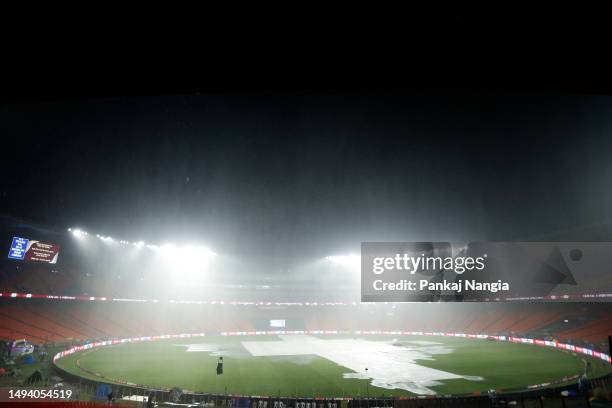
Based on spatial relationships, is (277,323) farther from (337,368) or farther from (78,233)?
(337,368)

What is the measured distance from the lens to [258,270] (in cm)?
8494

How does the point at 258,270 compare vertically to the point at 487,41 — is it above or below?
above

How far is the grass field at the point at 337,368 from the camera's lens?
77.8 ft

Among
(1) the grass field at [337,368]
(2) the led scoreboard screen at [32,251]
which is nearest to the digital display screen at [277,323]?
(1) the grass field at [337,368]

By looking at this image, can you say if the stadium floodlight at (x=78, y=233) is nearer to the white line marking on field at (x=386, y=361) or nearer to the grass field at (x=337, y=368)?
the grass field at (x=337, y=368)

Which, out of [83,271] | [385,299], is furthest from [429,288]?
[83,271]

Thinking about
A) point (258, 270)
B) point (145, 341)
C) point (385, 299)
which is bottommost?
point (145, 341)

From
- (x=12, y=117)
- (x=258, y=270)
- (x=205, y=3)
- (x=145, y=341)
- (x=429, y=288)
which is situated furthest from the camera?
(x=258, y=270)

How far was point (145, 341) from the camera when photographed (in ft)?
172

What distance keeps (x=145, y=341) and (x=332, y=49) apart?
2203 inches

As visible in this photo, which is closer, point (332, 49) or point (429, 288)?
point (332, 49)

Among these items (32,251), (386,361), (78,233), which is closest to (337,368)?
(386,361)

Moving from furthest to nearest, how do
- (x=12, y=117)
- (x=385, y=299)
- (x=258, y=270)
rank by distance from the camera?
(x=258, y=270)
(x=385, y=299)
(x=12, y=117)

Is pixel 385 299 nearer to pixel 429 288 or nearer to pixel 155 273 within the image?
pixel 429 288
